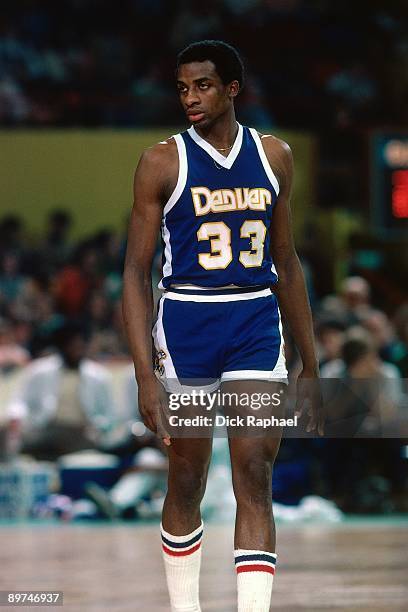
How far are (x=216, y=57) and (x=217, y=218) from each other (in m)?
0.56

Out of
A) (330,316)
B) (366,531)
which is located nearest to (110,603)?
(366,531)

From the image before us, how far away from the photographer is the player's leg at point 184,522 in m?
5.61

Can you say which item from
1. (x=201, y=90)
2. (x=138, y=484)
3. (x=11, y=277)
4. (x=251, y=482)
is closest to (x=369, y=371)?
(x=138, y=484)

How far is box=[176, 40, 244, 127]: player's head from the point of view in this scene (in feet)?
17.8

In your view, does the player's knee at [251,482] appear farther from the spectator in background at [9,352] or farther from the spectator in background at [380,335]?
the spectator in background at [9,352]

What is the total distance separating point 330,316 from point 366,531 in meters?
3.15

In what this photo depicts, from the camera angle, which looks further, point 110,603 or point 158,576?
point 158,576

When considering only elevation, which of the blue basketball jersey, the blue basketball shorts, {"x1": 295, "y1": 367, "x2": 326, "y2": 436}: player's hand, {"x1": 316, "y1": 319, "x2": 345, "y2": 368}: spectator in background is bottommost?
{"x1": 316, "y1": 319, "x2": 345, "y2": 368}: spectator in background

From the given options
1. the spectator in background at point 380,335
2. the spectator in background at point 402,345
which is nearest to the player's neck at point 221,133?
the spectator in background at point 402,345

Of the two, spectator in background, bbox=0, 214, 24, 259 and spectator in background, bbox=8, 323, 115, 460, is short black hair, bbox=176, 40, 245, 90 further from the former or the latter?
spectator in background, bbox=0, 214, 24, 259

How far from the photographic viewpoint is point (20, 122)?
18.8 m

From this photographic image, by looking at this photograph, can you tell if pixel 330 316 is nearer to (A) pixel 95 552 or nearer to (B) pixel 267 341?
(A) pixel 95 552

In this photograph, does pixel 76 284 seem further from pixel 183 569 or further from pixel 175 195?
pixel 175 195

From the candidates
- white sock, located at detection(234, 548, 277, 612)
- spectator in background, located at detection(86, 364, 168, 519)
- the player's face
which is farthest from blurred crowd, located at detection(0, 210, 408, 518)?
white sock, located at detection(234, 548, 277, 612)
